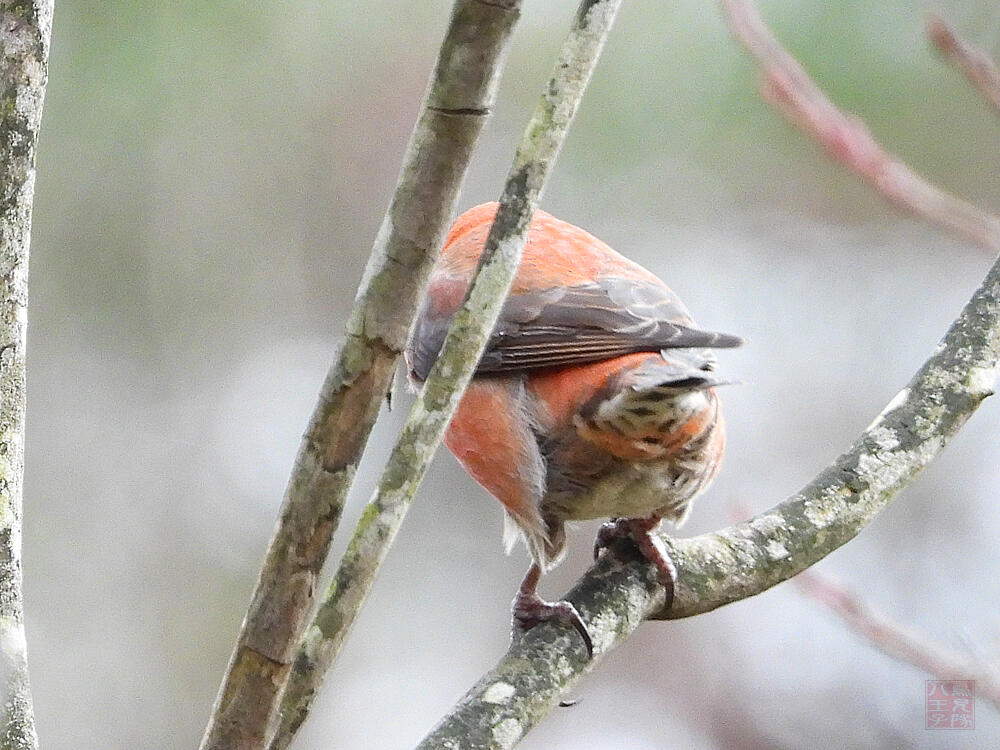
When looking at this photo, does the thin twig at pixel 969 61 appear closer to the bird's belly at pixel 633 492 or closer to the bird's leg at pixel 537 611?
the bird's belly at pixel 633 492

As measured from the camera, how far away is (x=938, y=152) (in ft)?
18.5

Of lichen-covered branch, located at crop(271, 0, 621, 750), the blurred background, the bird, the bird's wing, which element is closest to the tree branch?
the bird

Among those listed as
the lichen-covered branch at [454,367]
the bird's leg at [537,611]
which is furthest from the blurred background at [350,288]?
the lichen-covered branch at [454,367]

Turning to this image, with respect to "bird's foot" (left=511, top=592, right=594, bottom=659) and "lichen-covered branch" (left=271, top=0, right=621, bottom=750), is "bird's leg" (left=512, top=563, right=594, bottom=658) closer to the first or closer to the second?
"bird's foot" (left=511, top=592, right=594, bottom=659)

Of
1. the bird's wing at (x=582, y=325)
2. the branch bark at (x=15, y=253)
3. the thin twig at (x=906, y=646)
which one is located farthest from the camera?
the bird's wing at (x=582, y=325)

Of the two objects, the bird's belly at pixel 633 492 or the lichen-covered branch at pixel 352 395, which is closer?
the lichen-covered branch at pixel 352 395

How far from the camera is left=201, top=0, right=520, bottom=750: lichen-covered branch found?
1.54 meters

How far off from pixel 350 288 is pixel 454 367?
13.9ft

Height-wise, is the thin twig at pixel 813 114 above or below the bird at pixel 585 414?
above

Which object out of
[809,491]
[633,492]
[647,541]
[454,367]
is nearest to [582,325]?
[633,492]

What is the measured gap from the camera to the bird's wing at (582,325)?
3.09 metres

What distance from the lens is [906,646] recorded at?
2.50 m

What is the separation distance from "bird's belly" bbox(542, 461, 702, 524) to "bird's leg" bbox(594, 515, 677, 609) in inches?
1.5

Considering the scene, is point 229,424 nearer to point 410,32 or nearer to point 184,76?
point 184,76
